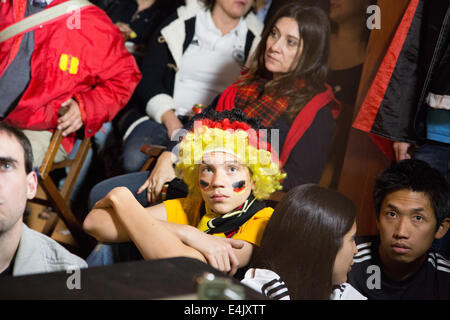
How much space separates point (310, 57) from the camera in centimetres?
138

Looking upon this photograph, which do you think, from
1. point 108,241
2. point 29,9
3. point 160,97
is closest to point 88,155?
point 160,97

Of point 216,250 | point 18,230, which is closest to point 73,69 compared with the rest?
point 18,230

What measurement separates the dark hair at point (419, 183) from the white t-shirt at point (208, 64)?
2.61 ft

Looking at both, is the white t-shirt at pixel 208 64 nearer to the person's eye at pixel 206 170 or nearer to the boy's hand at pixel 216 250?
the person's eye at pixel 206 170

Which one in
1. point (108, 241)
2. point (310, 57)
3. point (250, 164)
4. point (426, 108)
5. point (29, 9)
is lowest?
point (108, 241)

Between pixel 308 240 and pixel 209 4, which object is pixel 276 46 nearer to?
pixel 209 4

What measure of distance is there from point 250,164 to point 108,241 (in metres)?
0.36

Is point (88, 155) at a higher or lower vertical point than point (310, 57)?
lower

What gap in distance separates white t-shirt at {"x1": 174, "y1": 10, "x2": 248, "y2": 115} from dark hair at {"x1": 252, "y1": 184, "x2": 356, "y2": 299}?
2.99 feet
